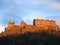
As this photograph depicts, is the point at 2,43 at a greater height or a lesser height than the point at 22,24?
lesser

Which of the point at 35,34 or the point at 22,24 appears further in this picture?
the point at 22,24

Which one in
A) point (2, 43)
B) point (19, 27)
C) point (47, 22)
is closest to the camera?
point (2, 43)

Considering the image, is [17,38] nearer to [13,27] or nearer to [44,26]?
[13,27]

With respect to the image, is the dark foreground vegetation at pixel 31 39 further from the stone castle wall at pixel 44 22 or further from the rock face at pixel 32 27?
the stone castle wall at pixel 44 22

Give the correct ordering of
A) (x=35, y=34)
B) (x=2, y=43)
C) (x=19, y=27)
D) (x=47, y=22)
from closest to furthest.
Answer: (x=2, y=43)
(x=35, y=34)
(x=19, y=27)
(x=47, y=22)

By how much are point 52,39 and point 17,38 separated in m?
15.5

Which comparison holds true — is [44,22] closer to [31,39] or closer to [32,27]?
[32,27]

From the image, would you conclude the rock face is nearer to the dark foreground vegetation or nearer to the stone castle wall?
the stone castle wall

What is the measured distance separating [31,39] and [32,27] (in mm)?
12409

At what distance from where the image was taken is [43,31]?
112 meters

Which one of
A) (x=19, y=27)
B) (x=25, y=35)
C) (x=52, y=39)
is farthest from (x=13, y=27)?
(x=52, y=39)

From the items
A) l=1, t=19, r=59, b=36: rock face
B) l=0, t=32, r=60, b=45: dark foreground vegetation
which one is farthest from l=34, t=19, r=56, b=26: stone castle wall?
l=0, t=32, r=60, b=45: dark foreground vegetation

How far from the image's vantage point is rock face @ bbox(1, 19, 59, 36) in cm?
11186

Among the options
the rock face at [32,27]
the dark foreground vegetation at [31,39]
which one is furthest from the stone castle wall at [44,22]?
the dark foreground vegetation at [31,39]
